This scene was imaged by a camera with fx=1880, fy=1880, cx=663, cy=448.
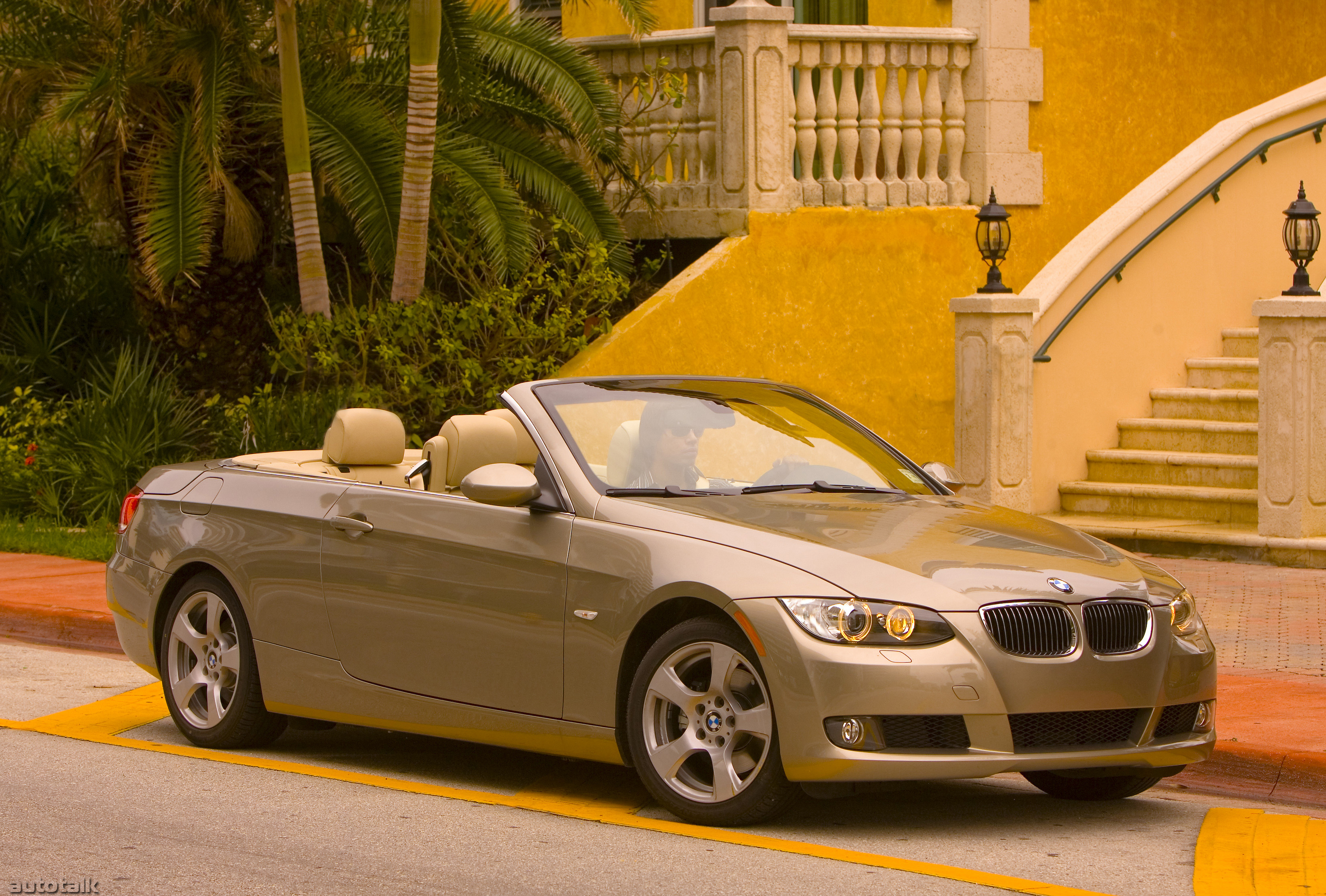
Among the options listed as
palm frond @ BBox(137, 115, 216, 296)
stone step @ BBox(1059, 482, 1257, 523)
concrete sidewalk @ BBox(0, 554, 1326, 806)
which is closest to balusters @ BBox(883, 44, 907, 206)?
stone step @ BBox(1059, 482, 1257, 523)

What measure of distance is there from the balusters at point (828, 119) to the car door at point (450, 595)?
8539mm

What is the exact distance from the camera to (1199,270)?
15.2 meters

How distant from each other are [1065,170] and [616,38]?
429 cm

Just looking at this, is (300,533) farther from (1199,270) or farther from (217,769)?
(1199,270)

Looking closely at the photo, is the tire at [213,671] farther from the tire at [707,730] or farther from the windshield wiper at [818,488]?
the windshield wiper at [818,488]

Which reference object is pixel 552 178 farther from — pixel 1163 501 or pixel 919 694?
pixel 919 694

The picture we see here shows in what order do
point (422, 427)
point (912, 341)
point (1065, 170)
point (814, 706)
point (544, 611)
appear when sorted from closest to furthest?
point (814, 706) < point (544, 611) < point (422, 427) < point (912, 341) < point (1065, 170)

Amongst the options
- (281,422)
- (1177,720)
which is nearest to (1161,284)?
(281,422)

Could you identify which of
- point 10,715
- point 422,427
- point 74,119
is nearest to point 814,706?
point 10,715

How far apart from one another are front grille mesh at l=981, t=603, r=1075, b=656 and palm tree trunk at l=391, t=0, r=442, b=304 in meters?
8.86

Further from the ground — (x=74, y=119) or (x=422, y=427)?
(x=74, y=119)

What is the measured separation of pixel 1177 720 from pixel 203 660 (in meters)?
4.02

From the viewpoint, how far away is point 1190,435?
47.5 ft

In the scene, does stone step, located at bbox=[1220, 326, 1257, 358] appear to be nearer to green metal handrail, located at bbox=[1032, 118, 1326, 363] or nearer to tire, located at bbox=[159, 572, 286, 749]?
green metal handrail, located at bbox=[1032, 118, 1326, 363]
